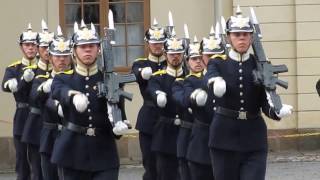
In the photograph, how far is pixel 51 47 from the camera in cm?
1051

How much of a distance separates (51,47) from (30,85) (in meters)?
1.62

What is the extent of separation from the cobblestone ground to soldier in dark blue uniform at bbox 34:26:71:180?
12.0ft

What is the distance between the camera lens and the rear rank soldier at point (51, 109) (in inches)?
406

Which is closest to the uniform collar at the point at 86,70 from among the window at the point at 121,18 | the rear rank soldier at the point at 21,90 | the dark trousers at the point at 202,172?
the dark trousers at the point at 202,172

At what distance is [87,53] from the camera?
8.64 metres

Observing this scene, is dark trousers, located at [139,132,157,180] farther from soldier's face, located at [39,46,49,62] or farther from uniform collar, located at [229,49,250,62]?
uniform collar, located at [229,49,250,62]

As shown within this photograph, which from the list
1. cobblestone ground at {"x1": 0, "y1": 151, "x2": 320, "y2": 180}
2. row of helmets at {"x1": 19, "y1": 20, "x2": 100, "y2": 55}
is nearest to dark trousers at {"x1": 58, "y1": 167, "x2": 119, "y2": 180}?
row of helmets at {"x1": 19, "y1": 20, "x2": 100, "y2": 55}

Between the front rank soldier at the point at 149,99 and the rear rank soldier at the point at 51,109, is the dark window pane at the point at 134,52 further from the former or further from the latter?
the rear rank soldier at the point at 51,109

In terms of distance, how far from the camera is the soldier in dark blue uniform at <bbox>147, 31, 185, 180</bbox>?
10969 millimetres

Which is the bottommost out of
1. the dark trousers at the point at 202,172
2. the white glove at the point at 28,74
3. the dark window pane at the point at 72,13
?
the dark trousers at the point at 202,172

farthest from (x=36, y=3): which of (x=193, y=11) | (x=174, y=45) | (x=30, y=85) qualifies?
(x=174, y=45)

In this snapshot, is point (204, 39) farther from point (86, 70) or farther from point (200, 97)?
point (86, 70)

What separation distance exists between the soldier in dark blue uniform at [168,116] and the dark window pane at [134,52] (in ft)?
16.3

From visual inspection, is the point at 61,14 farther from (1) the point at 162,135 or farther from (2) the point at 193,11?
(1) the point at 162,135
